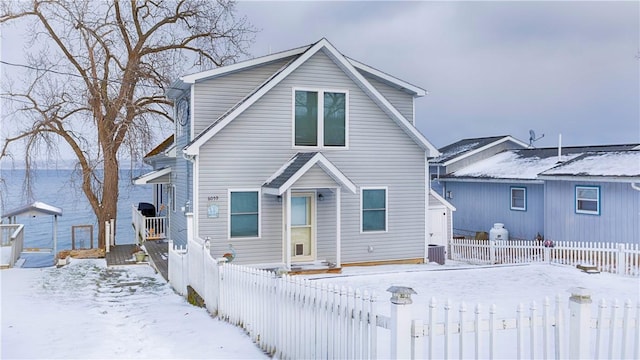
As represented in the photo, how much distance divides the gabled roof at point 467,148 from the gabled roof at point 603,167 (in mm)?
6756

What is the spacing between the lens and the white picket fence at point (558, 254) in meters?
14.7

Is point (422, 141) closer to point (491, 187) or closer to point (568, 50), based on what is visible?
point (491, 187)

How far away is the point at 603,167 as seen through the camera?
59.9 ft

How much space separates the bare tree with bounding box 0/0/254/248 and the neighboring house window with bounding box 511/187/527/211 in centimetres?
1491

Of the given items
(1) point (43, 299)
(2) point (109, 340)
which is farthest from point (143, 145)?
(2) point (109, 340)

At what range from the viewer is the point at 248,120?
1514 cm

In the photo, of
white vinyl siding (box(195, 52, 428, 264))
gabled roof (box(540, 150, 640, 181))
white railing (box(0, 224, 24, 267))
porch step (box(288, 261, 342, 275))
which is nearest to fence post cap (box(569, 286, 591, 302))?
white vinyl siding (box(195, 52, 428, 264))

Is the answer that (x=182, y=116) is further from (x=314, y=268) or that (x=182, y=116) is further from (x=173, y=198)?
(x=314, y=268)

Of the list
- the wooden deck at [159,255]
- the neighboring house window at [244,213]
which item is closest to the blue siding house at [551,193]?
the neighboring house window at [244,213]

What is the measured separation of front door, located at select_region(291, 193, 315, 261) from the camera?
15.8 m

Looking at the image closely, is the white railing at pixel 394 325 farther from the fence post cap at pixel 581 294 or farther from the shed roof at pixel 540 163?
the shed roof at pixel 540 163

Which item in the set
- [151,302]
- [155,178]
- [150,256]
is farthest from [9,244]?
[151,302]

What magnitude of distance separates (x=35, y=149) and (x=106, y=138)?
2771 mm

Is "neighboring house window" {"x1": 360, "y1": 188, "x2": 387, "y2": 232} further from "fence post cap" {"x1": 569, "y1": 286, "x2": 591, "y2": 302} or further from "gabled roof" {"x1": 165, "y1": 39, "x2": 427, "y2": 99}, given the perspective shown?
"fence post cap" {"x1": 569, "y1": 286, "x2": 591, "y2": 302}
